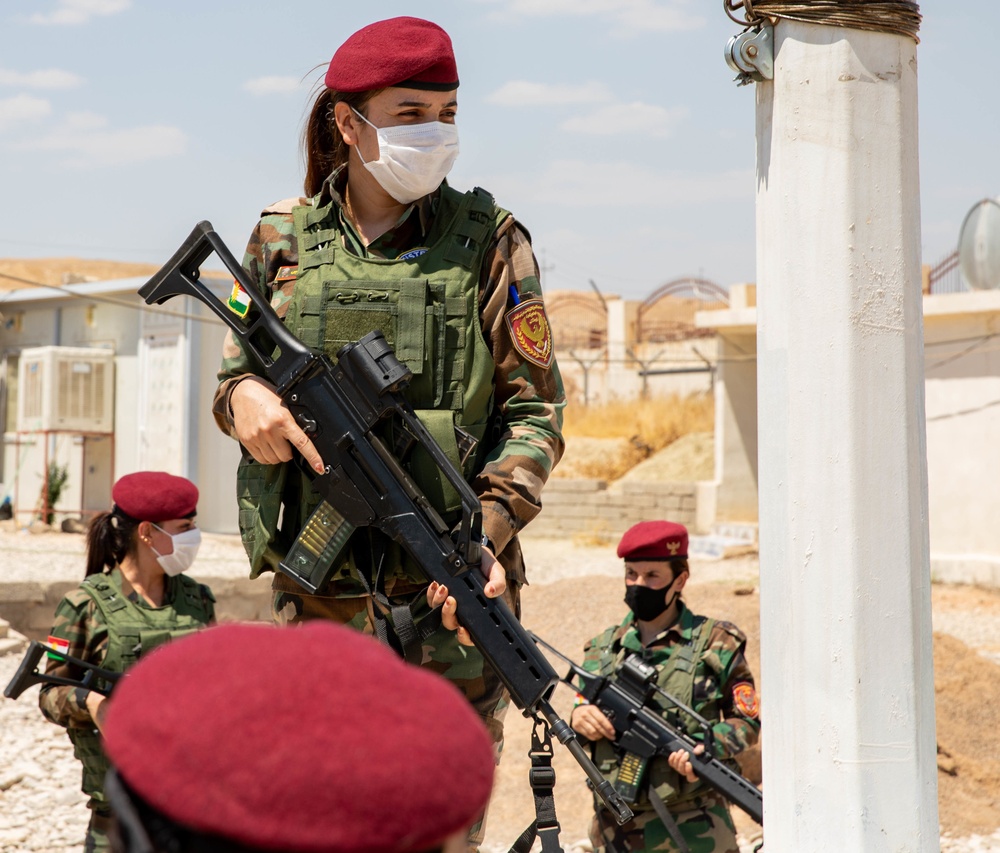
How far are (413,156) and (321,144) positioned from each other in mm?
343

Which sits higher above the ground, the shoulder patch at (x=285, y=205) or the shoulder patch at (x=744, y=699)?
the shoulder patch at (x=285, y=205)

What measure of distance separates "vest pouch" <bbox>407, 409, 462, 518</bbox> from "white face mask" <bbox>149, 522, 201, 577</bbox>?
2.23m

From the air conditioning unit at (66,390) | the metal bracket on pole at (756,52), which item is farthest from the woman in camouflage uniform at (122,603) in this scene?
the air conditioning unit at (66,390)

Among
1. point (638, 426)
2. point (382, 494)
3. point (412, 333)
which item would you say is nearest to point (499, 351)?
point (412, 333)

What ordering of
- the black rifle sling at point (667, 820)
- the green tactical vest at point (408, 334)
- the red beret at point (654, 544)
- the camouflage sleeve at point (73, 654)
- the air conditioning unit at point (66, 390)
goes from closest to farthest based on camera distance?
the green tactical vest at point (408, 334) < the camouflage sleeve at point (73, 654) < the black rifle sling at point (667, 820) < the red beret at point (654, 544) < the air conditioning unit at point (66, 390)

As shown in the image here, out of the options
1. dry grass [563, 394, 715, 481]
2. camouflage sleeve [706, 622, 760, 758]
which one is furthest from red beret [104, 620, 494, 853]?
dry grass [563, 394, 715, 481]

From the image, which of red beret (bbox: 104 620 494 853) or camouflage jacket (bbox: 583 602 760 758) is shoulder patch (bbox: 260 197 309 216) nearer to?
red beret (bbox: 104 620 494 853)

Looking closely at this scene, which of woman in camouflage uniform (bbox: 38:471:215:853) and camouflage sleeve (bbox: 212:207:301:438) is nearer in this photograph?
camouflage sleeve (bbox: 212:207:301:438)

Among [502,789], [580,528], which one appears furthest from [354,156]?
[580,528]

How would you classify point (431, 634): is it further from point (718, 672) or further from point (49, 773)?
point (49, 773)

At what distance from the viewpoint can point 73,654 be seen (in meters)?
4.27

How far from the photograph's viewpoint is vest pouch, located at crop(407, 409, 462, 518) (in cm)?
247

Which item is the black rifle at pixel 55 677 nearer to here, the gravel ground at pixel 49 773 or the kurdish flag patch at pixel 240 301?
the kurdish flag patch at pixel 240 301

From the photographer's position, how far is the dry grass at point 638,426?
25609mm
